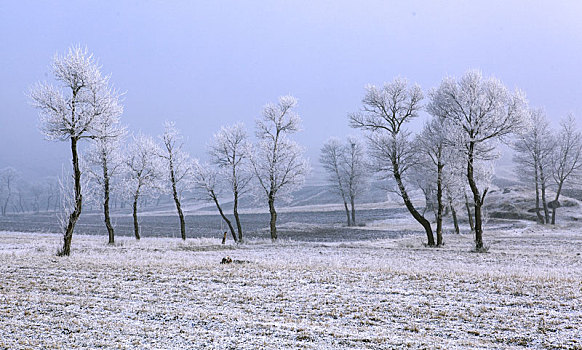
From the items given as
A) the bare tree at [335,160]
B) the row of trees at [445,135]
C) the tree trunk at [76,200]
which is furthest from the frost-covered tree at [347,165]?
the tree trunk at [76,200]

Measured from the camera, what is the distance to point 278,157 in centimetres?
3819

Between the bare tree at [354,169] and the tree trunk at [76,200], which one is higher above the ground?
the bare tree at [354,169]

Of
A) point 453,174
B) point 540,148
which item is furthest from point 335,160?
point 453,174

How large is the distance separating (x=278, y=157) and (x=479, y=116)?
17741 mm

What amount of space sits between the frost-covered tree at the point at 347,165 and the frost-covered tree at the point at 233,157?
91.9 ft

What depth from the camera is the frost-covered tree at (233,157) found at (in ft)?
130

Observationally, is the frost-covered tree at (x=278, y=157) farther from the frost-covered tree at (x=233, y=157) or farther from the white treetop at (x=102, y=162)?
the white treetop at (x=102, y=162)

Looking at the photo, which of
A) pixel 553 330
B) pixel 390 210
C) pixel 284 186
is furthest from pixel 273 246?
pixel 390 210

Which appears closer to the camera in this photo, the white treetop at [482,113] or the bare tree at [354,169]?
the white treetop at [482,113]

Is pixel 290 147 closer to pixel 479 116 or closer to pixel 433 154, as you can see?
pixel 433 154

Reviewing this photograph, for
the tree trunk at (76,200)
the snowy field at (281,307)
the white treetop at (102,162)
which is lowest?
the snowy field at (281,307)

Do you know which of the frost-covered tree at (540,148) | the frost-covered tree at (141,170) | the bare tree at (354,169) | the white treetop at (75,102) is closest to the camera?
the white treetop at (75,102)

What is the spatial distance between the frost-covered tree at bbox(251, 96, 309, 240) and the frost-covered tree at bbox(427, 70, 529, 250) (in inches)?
577

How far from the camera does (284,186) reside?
3828cm
